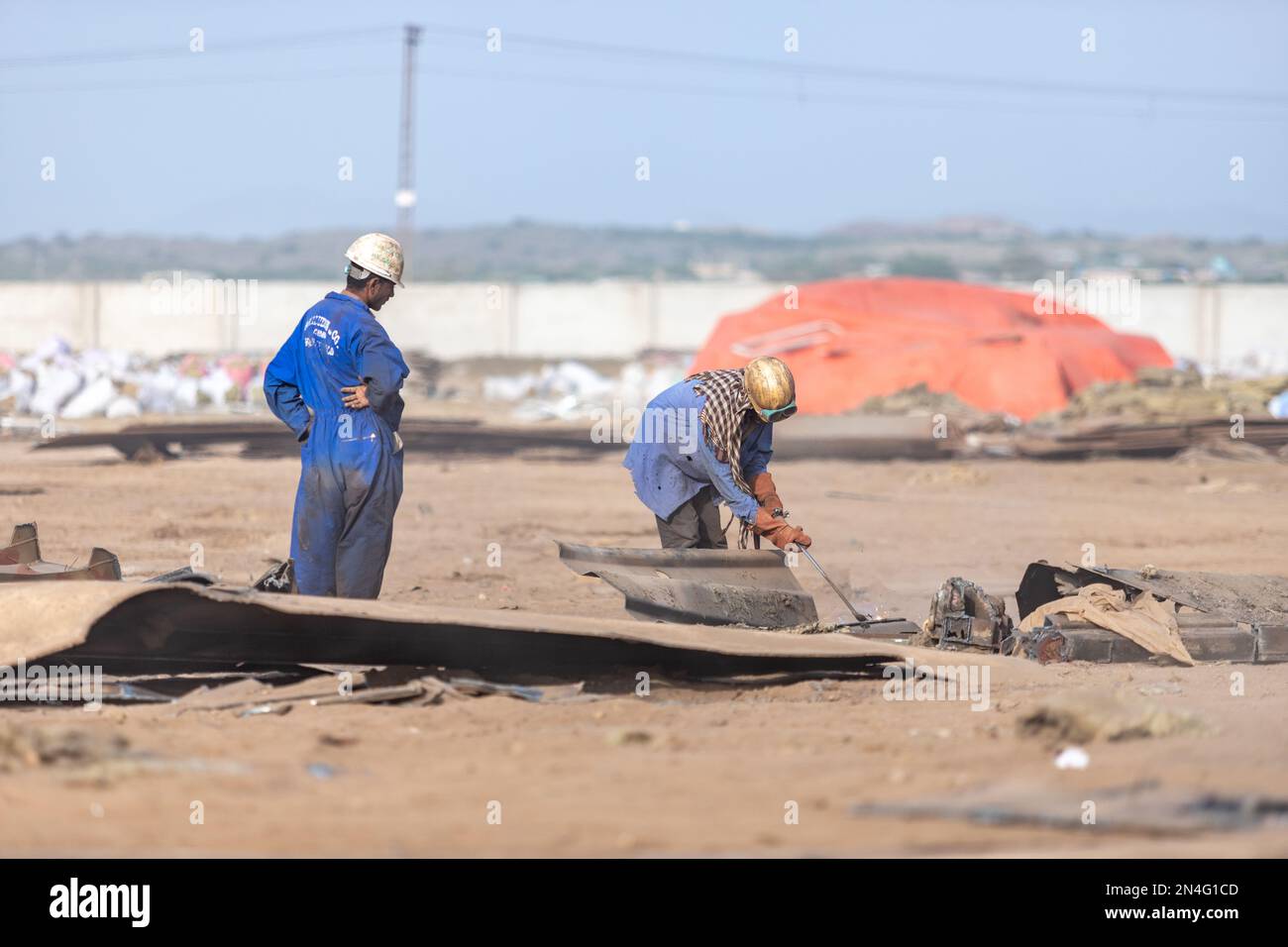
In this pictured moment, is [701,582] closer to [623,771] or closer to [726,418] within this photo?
[726,418]

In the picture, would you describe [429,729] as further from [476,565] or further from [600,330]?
[600,330]

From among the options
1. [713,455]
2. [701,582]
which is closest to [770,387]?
[713,455]

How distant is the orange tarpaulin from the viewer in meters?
23.2

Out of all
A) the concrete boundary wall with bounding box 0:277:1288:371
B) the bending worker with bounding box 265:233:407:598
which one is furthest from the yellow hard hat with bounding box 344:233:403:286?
the concrete boundary wall with bounding box 0:277:1288:371

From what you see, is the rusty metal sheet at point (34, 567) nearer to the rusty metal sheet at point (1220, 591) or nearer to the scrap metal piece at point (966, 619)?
the scrap metal piece at point (966, 619)

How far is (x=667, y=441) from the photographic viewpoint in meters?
8.27

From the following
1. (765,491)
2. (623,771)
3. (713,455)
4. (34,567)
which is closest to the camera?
(623,771)

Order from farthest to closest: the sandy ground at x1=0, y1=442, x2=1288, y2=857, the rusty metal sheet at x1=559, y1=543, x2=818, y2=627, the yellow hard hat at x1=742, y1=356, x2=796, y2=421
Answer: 1. the yellow hard hat at x1=742, y1=356, x2=796, y2=421
2. the rusty metal sheet at x1=559, y1=543, x2=818, y2=627
3. the sandy ground at x1=0, y1=442, x2=1288, y2=857

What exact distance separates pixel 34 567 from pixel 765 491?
3.47m

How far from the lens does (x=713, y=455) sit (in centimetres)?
812

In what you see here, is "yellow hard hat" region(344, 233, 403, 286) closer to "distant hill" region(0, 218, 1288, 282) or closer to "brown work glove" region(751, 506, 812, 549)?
"brown work glove" region(751, 506, 812, 549)

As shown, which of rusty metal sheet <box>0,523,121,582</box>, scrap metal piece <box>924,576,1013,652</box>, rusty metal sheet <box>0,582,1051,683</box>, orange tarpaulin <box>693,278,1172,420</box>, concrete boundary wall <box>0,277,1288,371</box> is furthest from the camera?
concrete boundary wall <box>0,277,1288,371</box>

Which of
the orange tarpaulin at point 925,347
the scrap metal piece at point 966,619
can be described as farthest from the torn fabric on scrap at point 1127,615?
the orange tarpaulin at point 925,347

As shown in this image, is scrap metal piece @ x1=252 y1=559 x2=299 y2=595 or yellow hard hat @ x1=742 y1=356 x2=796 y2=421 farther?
yellow hard hat @ x1=742 y1=356 x2=796 y2=421
